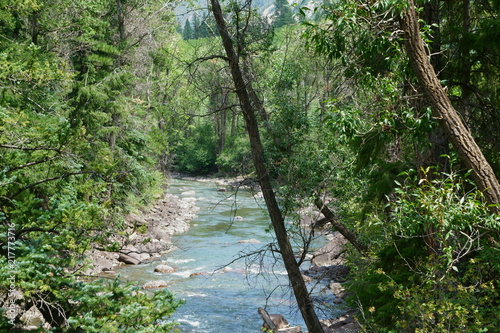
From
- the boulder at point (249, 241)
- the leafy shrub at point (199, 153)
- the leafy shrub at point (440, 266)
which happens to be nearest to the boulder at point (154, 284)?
the boulder at point (249, 241)

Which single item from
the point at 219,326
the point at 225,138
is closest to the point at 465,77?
the point at 219,326

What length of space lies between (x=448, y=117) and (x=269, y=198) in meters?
3.46

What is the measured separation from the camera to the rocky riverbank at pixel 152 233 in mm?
13812

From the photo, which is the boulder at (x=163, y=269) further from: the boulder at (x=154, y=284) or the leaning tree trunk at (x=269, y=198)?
the leaning tree trunk at (x=269, y=198)

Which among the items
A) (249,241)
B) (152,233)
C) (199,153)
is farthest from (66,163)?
(199,153)

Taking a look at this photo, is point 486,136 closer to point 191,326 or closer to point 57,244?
point 57,244

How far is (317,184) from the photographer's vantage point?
8.14m

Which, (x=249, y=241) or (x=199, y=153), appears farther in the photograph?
(x=199, y=153)

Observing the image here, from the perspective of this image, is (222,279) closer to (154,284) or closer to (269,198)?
(154,284)

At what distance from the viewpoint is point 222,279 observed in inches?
549

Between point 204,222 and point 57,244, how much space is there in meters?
17.3

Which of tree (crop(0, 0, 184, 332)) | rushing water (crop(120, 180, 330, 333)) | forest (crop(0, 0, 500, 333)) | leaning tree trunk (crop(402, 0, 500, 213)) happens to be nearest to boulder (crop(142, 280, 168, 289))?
rushing water (crop(120, 180, 330, 333))

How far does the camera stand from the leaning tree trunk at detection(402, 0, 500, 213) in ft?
15.4

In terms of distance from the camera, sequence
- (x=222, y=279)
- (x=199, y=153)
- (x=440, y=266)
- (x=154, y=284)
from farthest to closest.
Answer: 1. (x=199, y=153)
2. (x=222, y=279)
3. (x=154, y=284)
4. (x=440, y=266)
